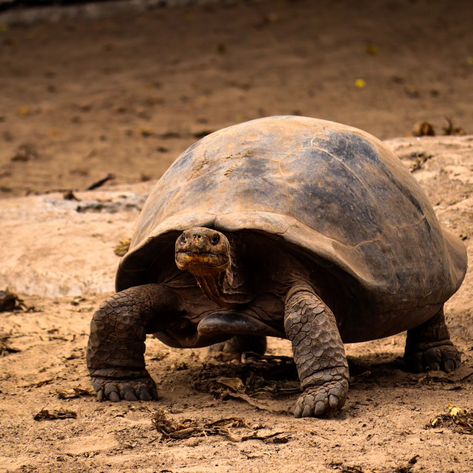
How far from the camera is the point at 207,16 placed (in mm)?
14625

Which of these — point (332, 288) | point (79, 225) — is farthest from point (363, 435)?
point (79, 225)

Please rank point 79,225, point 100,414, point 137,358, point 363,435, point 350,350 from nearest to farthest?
point 363,435 < point 100,414 < point 137,358 < point 350,350 < point 79,225

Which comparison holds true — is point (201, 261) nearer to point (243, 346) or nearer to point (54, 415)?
point (54, 415)

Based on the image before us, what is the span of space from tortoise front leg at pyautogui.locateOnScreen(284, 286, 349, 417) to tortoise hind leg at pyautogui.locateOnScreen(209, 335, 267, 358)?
1.13m

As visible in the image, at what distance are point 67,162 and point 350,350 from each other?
16.3ft

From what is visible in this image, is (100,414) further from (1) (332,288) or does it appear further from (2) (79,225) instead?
(2) (79,225)

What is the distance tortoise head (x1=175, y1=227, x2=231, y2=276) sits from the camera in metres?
3.86

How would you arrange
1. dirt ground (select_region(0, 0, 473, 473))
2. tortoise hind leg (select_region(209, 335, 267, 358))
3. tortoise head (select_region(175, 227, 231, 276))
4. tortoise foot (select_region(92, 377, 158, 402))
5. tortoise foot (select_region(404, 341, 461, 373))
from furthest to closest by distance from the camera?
tortoise hind leg (select_region(209, 335, 267, 358)) → tortoise foot (select_region(404, 341, 461, 373)) → tortoise foot (select_region(92, 377, 158, 402)) → tortoise head (select_region(175, 227, 231, 276)) → dirt ground (select_region(0, 0, 473, 473))

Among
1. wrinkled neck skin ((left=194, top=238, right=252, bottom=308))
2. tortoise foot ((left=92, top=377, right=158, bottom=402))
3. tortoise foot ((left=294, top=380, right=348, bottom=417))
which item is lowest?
tortoise foot ((left=92, top=377, right=158, bottom=402))

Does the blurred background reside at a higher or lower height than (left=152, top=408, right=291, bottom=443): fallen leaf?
lower

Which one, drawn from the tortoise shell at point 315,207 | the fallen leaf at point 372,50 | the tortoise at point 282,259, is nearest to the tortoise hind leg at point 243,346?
the tortoise at point 282,259

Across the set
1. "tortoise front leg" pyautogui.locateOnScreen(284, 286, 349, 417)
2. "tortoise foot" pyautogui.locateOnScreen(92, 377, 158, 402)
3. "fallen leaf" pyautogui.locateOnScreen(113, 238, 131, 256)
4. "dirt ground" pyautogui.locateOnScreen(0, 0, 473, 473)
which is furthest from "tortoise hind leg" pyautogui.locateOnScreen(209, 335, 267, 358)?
"fallen leaf" pyautogui.locateOnScreen(113, 238, 131, 256)

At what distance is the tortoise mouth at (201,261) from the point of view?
3865 millimetres

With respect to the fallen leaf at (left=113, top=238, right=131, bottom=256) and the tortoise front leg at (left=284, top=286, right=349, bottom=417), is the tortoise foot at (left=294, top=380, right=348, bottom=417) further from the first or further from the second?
the fallen leaf at (left=113, top=238, right=131, bottom=256)
